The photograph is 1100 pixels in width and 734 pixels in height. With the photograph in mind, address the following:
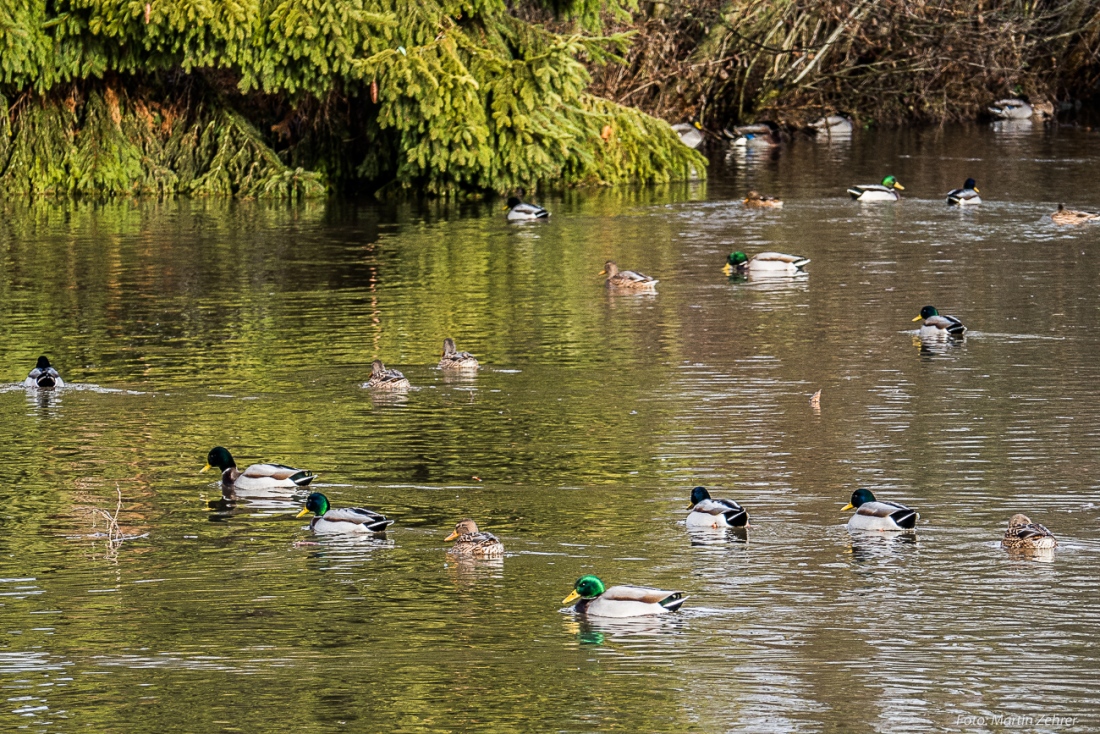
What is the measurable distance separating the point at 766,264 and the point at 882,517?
1387 centimetres

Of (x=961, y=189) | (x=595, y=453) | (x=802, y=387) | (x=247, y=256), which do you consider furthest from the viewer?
(x=961, y=189)

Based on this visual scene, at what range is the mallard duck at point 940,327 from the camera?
72.0ft

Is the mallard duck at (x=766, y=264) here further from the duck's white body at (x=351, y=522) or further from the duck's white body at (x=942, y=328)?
the duck's white body at (x=351, y=522)

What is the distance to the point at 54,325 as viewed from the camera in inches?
944

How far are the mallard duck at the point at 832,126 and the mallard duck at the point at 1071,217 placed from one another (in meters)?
20.4

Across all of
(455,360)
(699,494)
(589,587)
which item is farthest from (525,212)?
(589,587)

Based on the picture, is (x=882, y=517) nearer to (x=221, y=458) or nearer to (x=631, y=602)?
(x=631, y=602)

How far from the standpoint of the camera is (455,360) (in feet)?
67.0

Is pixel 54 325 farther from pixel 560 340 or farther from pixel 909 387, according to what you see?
pixel 909 387

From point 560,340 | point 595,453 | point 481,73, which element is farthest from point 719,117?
point 595,453

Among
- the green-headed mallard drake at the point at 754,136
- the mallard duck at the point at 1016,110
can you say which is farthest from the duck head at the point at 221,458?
the mallard duck at the point at 1016,110

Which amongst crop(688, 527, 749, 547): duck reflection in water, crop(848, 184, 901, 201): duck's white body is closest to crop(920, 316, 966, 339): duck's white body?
crop(688, 527, 749, 547): duck reflection in water

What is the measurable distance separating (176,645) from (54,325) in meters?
12.8

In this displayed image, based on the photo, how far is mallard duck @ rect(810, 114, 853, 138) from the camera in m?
51.8
